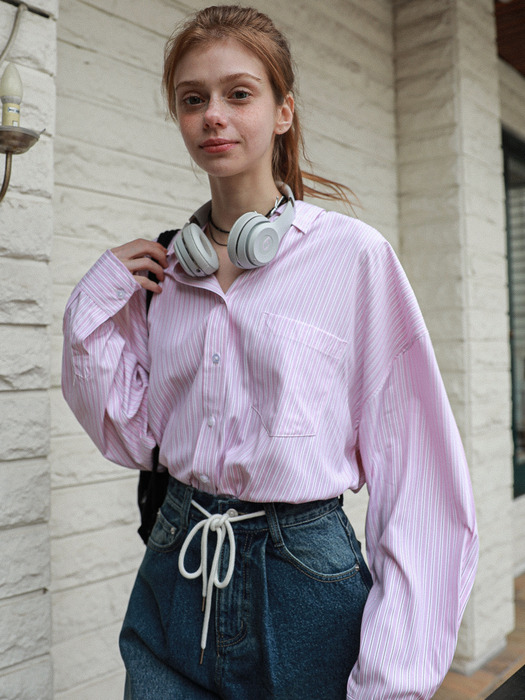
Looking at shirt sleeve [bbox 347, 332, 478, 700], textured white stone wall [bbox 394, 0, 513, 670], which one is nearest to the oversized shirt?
shirt sleeve [bbox 347, 332, 478, 700]

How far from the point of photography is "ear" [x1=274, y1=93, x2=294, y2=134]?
118cm

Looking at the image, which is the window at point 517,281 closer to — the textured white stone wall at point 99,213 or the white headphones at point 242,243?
the textured white stone wall at point 99,213

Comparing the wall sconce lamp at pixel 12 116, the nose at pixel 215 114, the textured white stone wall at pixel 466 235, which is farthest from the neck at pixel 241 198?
the textured white stone wall at pixel 466 235

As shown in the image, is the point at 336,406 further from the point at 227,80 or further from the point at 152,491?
the point at 227,80

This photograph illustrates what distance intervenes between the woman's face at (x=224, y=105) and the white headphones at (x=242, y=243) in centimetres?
10

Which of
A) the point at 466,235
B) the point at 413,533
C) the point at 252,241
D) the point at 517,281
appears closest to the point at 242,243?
the point at 252,241

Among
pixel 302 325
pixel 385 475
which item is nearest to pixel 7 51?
pixel 302 325

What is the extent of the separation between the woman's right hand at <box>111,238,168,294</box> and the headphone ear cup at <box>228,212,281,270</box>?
20cm

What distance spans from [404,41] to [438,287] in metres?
1.20

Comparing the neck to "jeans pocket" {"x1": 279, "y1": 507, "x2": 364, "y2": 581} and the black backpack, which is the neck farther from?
"jeans pocket" {"x1": 279, "y1": 507, "x2": 364, "y2": 581}

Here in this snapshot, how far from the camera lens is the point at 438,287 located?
314 centimetres

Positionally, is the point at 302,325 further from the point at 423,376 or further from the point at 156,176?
the point at 156,176

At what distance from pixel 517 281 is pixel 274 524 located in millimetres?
4207

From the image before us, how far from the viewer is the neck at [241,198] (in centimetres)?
117
